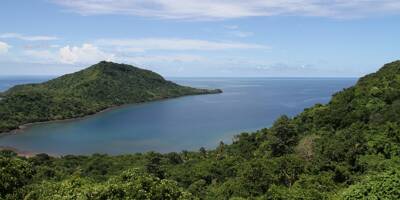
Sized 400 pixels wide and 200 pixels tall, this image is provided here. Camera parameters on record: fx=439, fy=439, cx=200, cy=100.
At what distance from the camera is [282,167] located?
4053 cm

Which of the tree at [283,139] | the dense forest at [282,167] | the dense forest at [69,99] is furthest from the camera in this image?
the dense forest at [69,99]

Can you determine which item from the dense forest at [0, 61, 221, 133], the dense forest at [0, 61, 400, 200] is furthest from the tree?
the dense forest at [0, 61, 221, 133]

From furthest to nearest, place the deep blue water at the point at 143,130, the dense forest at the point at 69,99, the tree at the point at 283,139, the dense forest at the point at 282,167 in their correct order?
the dense forest at the point at 69,99
the deep blue water at the point at 143,130
the tree at the point at 283,139
the dense forest at the point at 282,167

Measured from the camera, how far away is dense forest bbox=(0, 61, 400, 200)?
65.4 feet

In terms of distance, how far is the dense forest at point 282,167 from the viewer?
65.4 feet

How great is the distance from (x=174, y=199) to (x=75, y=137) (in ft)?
273

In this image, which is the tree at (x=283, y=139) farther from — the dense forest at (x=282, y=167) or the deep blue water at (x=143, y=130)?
the deep blue water at (x=143, y=130)

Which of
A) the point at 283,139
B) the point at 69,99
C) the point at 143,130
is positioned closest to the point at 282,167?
the point at 283,139

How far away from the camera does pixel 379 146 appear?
1710 inches

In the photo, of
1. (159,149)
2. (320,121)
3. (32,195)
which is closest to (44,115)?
(159,149)

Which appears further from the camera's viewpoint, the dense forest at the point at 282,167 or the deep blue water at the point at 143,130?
the deep blue water at the point at 143,130

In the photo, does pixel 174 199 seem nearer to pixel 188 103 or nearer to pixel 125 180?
pixel 125 180

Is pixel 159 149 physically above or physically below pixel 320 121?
below

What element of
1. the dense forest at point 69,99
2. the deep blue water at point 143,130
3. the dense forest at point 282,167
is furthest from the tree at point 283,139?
the dense forest at point 69,99
